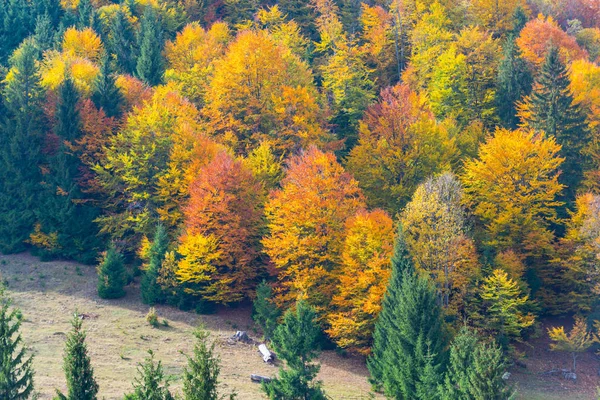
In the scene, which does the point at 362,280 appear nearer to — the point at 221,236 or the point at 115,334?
the point at 221,236

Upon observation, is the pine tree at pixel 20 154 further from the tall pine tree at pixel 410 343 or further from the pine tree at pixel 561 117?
the pine tree at pixel 561 117

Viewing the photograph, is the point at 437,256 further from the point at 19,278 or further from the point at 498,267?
the point at 19,278

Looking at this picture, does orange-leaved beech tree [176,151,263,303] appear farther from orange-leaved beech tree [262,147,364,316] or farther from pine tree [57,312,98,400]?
pine tree [57,312,98,400]

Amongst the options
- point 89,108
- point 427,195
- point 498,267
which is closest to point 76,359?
point 427,195

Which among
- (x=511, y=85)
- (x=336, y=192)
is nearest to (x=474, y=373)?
(x=336, y=192)

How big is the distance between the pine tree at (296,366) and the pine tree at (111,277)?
1733 centimetres

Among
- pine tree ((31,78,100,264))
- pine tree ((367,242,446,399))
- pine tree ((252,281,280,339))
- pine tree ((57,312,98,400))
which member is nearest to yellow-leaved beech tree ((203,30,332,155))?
pine tree ((31,78,100,264))

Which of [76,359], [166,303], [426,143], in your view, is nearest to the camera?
[76,359]

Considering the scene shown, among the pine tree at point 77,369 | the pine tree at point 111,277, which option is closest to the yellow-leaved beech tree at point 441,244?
the pine tree at point 111,277

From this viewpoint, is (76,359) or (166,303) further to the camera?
(166,303)

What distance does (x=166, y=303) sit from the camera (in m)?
51.1

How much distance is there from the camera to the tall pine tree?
3916 centimetres

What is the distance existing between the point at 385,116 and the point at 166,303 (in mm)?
22396

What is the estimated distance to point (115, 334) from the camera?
44.6m
